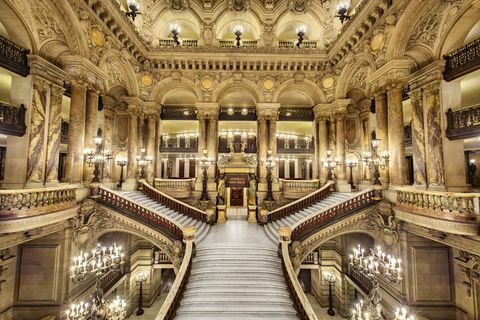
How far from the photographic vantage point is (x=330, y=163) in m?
15.1

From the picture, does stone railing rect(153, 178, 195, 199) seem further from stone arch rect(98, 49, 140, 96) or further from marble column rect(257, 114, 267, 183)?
stone arch rect(98, 49, 140, 96)

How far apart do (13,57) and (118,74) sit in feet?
19.4

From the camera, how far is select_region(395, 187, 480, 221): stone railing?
622 cm

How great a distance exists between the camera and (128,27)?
12.3m

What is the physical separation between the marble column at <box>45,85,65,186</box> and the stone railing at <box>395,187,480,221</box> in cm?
1432

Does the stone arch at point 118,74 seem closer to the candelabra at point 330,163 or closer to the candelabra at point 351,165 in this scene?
the candelabra at point 330,163

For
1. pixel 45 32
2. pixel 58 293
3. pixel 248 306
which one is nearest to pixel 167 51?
pixel 45 32

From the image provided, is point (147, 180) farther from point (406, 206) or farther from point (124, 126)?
point (406, 206)

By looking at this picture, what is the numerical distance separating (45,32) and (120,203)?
768cm

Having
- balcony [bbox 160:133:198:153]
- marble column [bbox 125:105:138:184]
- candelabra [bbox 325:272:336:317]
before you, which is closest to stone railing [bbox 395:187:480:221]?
candelabra [bbox 325:272:336:317]

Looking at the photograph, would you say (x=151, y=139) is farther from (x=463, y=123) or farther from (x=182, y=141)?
(x=463, y=123)

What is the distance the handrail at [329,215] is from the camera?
31.6 ft

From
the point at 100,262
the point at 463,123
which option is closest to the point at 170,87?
the point at 100,262

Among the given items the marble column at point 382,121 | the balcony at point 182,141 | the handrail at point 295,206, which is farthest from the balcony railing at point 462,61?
the balcony at point 182,141
